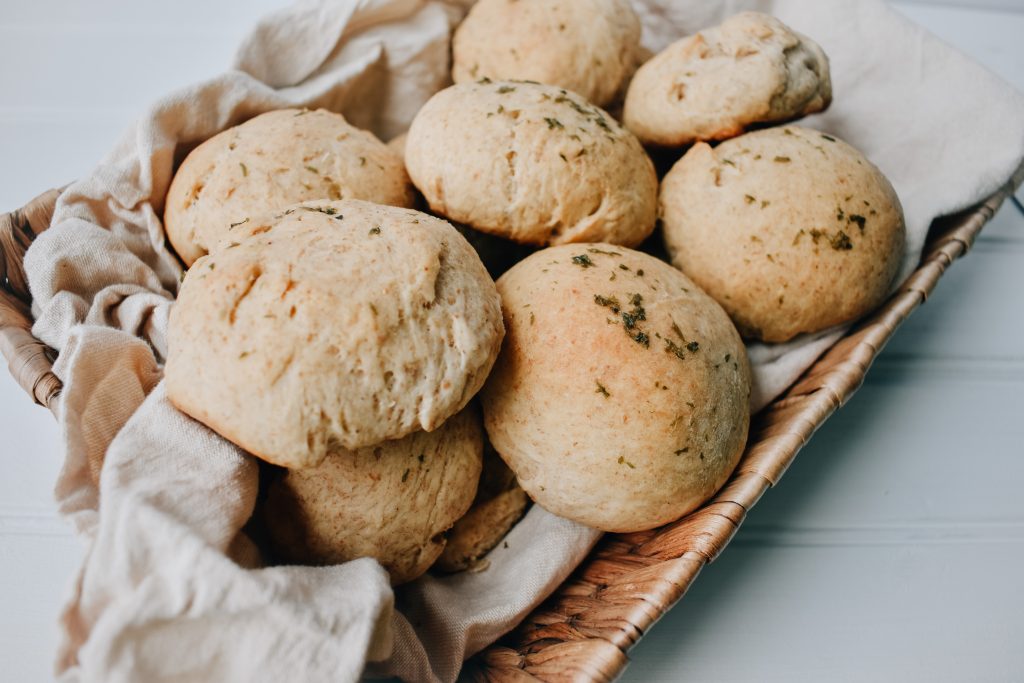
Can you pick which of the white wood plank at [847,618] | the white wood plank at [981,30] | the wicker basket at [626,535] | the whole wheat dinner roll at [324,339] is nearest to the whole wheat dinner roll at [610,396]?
the wicker basket at [626,535]

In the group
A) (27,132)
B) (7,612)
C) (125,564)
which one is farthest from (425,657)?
(27,132)

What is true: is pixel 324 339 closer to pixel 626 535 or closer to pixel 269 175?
pixel 269 175

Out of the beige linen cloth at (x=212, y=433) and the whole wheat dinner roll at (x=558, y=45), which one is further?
the whole wheat dinner roll at (x=558, y=45)

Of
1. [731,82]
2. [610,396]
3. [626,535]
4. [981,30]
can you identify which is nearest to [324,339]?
[610,396]

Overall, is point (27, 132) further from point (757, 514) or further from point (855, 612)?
point (855, 612)

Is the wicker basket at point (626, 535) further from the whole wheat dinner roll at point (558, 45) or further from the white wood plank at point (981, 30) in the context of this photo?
the white wood plank at point (981, 30)
